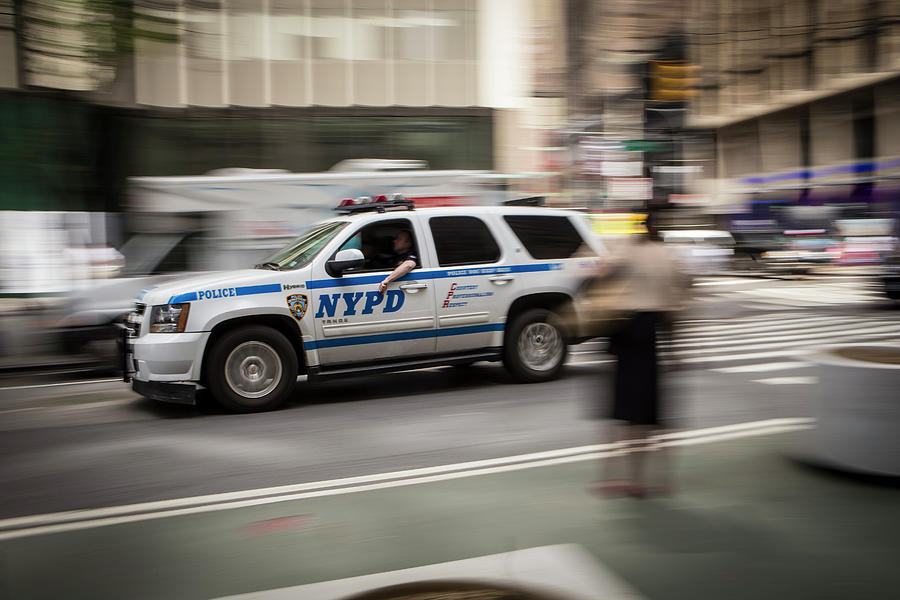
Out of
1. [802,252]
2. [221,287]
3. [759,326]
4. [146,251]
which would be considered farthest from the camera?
[802,252]

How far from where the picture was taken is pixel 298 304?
8023 mm

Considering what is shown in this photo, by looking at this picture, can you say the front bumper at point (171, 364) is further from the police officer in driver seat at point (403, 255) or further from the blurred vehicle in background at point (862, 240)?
the blurred vehicle in background at point (862, 240)

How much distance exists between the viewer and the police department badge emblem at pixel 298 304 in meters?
7.99

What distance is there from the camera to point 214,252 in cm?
1266

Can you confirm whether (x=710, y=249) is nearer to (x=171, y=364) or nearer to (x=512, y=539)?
(x=171, y=364)

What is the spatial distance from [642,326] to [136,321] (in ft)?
16.8

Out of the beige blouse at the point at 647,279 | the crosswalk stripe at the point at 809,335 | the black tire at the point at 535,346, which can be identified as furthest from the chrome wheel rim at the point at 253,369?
the crosswalk stripe at the point at 809,335

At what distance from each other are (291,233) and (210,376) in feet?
20.7

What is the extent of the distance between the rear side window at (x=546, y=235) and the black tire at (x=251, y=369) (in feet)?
9.04

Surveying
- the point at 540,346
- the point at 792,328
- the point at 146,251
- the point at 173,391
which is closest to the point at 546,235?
the point at 540,346

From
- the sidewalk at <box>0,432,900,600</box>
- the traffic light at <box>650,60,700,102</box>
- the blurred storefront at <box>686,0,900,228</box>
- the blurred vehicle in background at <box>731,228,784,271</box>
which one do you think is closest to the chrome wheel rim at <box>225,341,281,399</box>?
the sidewalk at <box>0,432,900,600</box>

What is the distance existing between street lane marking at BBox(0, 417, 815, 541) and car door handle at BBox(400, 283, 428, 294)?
2.73 m

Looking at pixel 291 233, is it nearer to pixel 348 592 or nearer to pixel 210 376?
pixel 210 376

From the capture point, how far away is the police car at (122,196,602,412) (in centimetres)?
778
